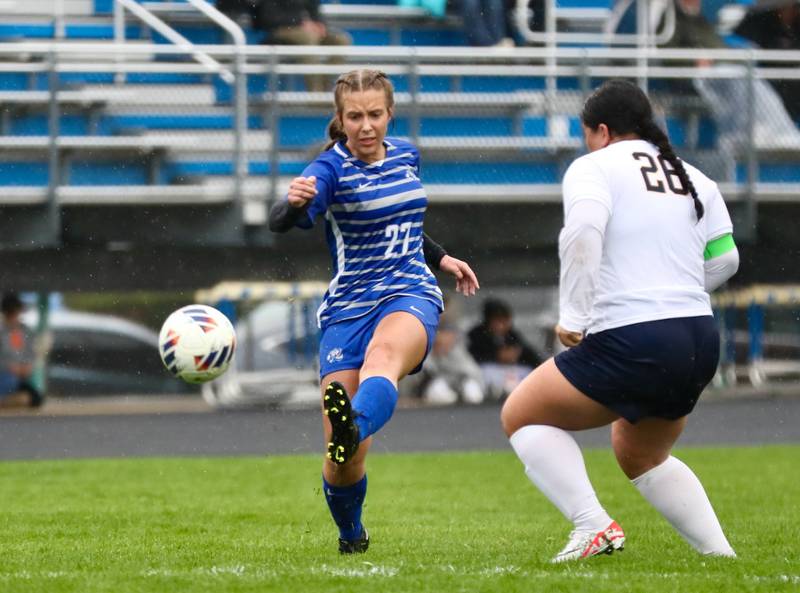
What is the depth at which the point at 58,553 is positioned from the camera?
6.91 m

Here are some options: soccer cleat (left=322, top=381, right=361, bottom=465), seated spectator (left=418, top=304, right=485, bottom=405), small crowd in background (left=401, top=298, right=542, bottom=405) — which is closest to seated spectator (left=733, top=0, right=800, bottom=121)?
small crowd in background (left=401, top=298, right=542, bottom=405)

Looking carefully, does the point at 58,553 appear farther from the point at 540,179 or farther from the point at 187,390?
the point at 187,390

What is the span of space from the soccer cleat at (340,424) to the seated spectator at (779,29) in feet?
37.8

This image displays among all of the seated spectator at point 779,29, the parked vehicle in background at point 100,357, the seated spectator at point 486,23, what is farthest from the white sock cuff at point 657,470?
the parked vehicle in background at point 100,357

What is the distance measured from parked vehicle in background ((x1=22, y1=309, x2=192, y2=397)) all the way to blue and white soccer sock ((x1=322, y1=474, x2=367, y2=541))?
14532 mm

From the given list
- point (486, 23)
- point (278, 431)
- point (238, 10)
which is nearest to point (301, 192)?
point (278, 431)

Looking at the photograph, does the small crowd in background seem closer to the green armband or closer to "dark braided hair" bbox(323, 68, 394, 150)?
"dark braided hair" bbox(323, 68, 394, 150)

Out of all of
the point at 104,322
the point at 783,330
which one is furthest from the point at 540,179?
the point at 104,322

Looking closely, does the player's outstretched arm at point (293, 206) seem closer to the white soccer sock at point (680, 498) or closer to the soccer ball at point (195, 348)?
the soccer ball at point (195, 348)

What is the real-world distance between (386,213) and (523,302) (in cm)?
1588

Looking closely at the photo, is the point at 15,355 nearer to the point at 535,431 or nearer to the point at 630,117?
the point at 535,431

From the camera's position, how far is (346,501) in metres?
6.45

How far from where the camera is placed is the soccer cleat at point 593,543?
593 cm

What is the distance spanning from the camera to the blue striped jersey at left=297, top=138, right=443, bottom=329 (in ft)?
20.7
